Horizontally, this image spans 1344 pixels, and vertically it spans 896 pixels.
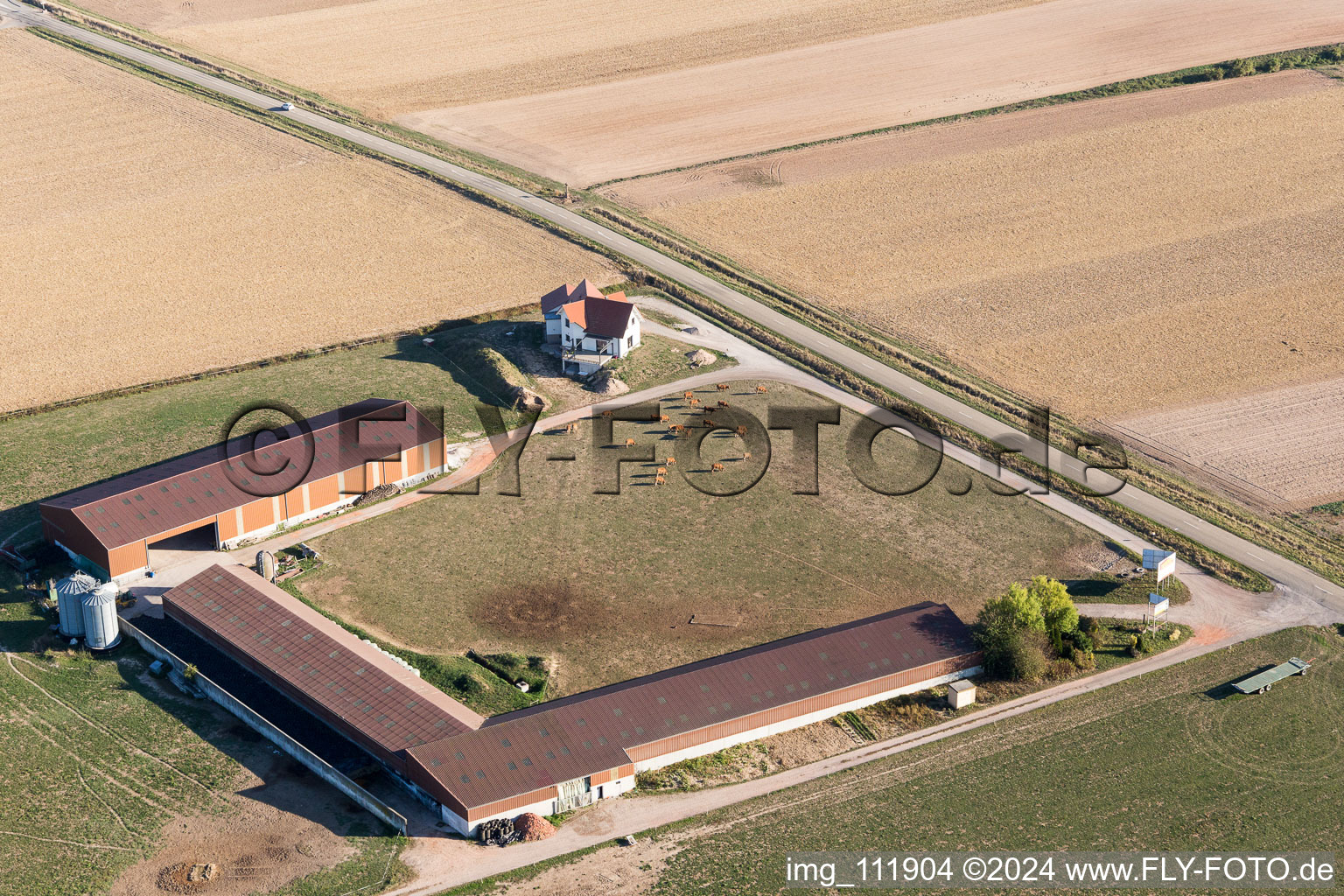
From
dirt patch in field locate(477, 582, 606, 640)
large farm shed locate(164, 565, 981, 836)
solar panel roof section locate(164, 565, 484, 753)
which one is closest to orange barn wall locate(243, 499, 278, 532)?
solar panel roof section locate(164, 565, 484, 753)

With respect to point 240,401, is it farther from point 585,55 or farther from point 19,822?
point 585,55

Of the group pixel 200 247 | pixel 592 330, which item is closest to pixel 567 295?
pixel 592 330

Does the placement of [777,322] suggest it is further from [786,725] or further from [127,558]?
[127,558]

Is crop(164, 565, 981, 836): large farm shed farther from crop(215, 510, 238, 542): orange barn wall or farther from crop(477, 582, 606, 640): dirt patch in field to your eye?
crop(477, 582, 606, 640): dirt patch in field

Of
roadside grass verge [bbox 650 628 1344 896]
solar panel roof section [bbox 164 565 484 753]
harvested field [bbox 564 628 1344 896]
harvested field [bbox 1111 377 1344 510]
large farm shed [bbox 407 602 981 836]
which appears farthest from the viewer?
harvested field [bbox 1111 377 1344 510]

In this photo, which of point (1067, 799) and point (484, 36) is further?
point (484, 36)

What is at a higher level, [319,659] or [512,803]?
[319,659]

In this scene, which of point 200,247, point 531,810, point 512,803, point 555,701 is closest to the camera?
point 512,803

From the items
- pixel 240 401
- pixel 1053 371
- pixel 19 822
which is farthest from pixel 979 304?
pixel 19 822

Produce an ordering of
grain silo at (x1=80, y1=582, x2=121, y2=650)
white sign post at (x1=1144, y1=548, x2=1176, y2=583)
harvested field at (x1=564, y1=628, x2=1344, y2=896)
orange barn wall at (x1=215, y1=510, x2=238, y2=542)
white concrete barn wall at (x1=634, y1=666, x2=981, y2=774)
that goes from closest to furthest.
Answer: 1. harvested field at (x1=564, y1=628, x2=1344, y2=896)
2. white concrete barn wall at (x1=634, y1=666, x2=981, y2=774)
3. grain silo at (x1=80, y1=582, x2=121, y2=650)
4. white sign post at (x1=1144, y1=548, x2=1176, y2=583)
5. orange barn wall at (x1=215, y1=510, x2=238, y2=542)
